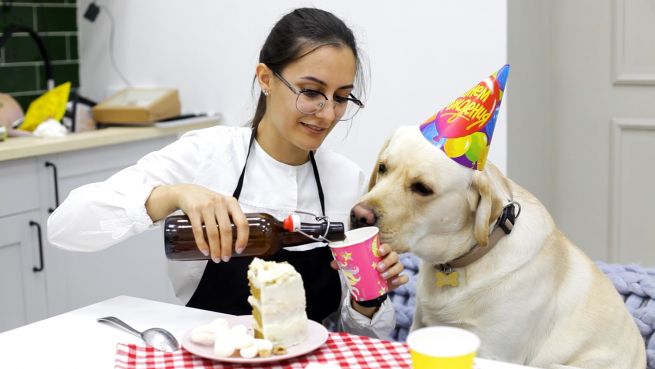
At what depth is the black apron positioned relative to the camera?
164 cm

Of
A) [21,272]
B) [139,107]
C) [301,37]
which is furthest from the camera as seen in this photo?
[139,107]

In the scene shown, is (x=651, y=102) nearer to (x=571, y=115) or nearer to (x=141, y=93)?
(x=571, y=115)

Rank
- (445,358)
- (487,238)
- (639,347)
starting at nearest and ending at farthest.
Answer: (445,358) < (487,238) < (639,347)

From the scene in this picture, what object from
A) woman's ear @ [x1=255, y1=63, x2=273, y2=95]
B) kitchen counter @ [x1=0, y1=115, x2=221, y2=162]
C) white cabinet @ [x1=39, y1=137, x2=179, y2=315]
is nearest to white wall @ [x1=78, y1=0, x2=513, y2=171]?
kitchen counter @ [x1=0, y1=115, x2=221, y2=162]

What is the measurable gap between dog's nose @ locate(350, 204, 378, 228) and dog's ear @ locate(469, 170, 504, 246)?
0.59 ft

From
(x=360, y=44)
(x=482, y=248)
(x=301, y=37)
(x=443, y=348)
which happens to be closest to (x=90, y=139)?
(x=360, y=44)

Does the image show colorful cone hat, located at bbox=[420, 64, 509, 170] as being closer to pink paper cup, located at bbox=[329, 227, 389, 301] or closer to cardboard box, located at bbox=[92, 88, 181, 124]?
pink paper cup, located at bbox=[329, 227, 389, 301]

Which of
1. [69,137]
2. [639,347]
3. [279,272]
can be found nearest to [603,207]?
[639,347]

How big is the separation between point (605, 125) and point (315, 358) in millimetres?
2211

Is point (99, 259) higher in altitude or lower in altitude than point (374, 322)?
lower

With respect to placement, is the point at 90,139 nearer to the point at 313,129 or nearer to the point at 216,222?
the point at 313,129

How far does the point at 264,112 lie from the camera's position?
183 cm

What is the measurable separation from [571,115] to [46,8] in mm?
2200

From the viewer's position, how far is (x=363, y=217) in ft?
4.77
